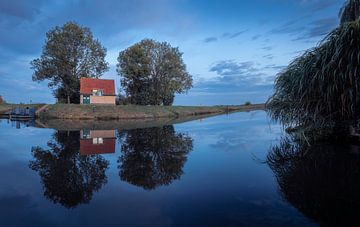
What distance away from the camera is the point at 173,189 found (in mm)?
6957

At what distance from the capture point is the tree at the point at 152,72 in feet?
185

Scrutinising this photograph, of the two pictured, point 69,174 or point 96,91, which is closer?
point 69,174

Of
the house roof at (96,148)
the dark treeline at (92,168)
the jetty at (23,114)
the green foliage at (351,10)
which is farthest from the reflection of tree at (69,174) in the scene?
the jetty at (23,114)

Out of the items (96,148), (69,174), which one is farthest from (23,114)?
(69,174)

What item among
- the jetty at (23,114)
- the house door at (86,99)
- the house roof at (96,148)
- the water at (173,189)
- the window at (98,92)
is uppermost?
the window at (98,92)

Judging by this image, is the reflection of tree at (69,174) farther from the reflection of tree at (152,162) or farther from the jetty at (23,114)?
the jetty at (23,114)

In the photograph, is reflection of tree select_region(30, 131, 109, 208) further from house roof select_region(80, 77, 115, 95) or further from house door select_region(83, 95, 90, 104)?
house door select_region(83, 95, 90, 104)

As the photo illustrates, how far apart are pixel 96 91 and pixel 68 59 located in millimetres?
6989

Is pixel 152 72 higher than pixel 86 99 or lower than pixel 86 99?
higher

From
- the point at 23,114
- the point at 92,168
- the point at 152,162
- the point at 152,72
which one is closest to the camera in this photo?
the point at 92,168

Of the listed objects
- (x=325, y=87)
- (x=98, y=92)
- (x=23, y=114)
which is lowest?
(x=23, y=114)

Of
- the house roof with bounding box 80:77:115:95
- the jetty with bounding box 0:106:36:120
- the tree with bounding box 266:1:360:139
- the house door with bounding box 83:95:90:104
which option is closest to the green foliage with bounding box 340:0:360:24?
the tree with bounding box 266:1:360:139

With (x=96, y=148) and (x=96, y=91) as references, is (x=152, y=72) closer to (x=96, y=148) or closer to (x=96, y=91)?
(x=96, y=91)

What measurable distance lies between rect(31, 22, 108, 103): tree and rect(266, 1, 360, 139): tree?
4517 cm
